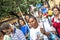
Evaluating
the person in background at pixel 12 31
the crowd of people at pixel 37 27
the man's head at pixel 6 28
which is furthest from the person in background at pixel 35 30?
the man's head at pixel 6 28

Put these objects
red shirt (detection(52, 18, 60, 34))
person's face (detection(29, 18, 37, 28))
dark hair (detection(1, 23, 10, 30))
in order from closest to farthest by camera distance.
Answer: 1. dark hair (detection(1, 23, 10, 30))
2. person's face (detection(29, 18, 37, 28))
3. red shirt (detection(52, 18, 60, 34))

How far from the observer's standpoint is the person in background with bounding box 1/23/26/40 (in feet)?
4.99

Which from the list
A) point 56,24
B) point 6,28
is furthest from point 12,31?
point 56,24

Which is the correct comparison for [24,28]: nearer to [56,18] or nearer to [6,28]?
[6,28]

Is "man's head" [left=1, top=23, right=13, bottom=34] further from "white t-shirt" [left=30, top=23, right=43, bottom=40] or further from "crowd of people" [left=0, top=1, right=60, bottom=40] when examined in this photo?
"white t-shirt" [left=30, top=23, right=43, bottom=40]

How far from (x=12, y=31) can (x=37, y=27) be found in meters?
0.29

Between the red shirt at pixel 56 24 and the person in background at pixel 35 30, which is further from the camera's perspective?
the red shirt at pixel 56 24

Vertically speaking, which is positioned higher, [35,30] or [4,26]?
[4,26]

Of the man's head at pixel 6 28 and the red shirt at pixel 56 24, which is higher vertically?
the man's head at pixel 6 28

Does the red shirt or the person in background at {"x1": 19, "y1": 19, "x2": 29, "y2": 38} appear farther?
the red shirt

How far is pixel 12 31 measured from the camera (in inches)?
61.4

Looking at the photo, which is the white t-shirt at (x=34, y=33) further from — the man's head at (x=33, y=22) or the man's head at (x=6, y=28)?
the man's head at (x=6, y=28)

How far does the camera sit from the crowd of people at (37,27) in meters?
1.55

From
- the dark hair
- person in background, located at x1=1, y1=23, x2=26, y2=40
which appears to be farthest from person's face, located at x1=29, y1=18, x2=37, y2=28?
the dark hair
